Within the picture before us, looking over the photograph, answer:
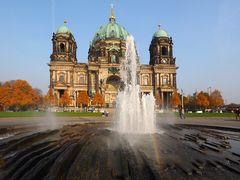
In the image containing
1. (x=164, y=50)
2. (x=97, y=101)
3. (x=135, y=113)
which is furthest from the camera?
(x=164, y=50)

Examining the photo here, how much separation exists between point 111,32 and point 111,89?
21.3 meters

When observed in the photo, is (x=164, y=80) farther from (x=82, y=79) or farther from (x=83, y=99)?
(x=83, y=99)

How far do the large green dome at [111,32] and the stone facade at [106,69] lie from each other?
Answer: 0.65 m

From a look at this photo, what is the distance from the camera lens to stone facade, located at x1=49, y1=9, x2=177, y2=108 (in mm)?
87250

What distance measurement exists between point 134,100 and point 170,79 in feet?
250

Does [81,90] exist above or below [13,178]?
above

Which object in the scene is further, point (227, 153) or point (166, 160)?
point (227, 153)

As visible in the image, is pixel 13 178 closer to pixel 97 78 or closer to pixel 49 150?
pixel 49 150

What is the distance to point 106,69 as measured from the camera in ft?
302

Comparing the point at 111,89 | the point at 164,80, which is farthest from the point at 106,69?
the point at 164,80

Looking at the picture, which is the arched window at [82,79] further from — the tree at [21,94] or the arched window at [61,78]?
the tree at [21,94]

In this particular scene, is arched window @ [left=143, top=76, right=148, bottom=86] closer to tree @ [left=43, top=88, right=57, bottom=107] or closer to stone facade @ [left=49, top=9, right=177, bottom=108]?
stone facade @ [left=49, top=9, right=177, bottom=108]

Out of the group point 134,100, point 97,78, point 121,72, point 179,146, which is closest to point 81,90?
point 97,78

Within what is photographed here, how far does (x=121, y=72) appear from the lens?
301ft
